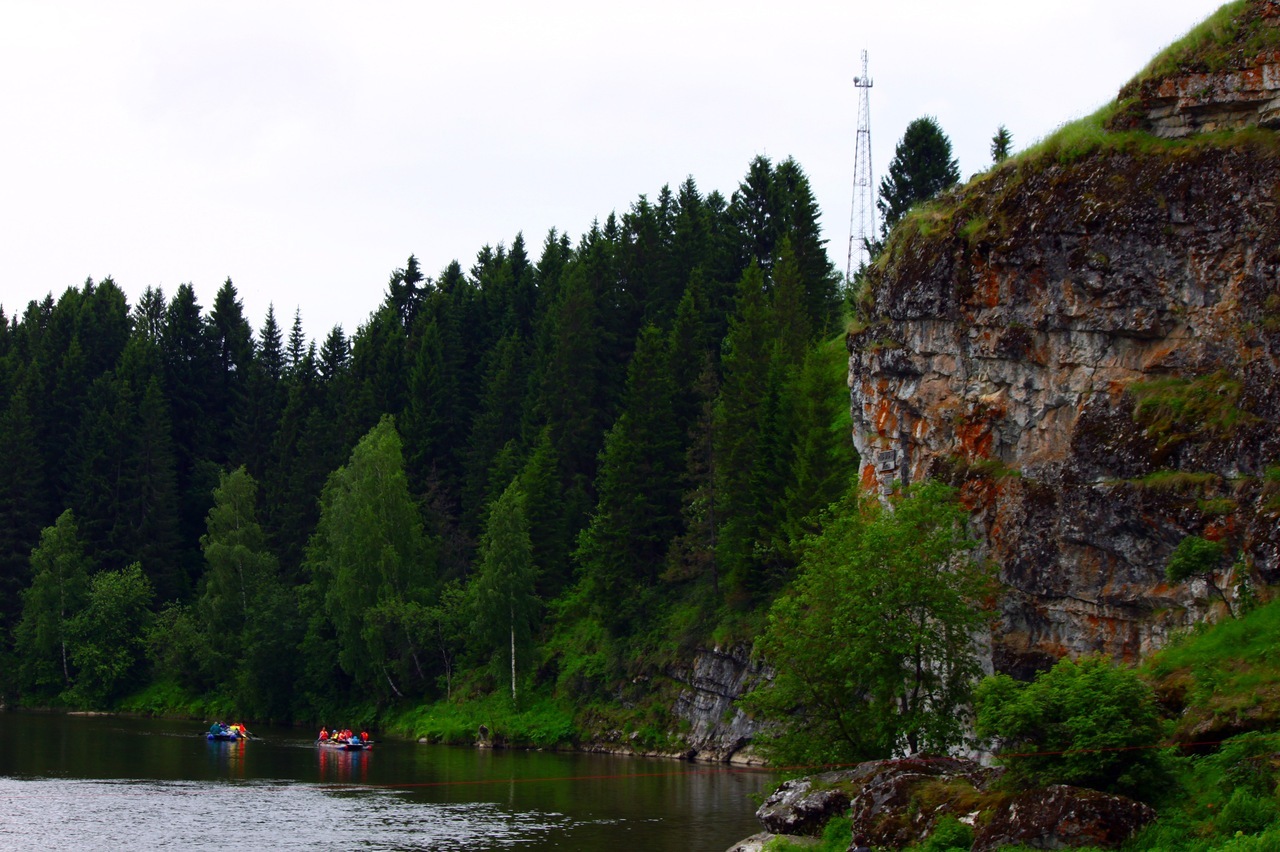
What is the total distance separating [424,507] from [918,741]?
56.6 m

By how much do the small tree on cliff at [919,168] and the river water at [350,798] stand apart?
40.2 metres

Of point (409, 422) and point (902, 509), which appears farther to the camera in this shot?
point (409, 422)

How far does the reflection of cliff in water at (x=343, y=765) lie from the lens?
5269cm

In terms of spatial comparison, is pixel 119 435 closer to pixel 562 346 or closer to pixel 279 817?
pixel 562 346

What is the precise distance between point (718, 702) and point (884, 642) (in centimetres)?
2825

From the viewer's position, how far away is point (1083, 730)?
2338 centimetres

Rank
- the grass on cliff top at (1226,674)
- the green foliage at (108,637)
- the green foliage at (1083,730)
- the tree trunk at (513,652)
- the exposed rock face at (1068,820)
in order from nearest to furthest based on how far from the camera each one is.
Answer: the exposed rock face at (1068,820) < the green foliage at (1083,730) < the grass on cliff top at (1226,674) < the tree trunk at (513,652) < the green foliage at (108,637)

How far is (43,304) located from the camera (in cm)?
12044

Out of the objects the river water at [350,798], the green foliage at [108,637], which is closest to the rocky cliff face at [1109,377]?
the river water at [350,798]

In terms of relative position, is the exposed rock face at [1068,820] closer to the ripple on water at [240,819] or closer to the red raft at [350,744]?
the ripple on water at [240,819]

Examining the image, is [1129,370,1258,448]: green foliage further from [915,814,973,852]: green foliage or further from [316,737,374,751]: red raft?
[316,737,374,751]: red raft

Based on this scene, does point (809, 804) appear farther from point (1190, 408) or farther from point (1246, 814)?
point (1190, 408)

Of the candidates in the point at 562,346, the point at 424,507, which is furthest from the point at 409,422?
the point at 562,346

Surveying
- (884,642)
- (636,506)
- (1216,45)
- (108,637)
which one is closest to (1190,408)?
(884,642)
